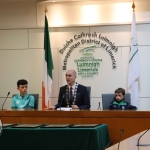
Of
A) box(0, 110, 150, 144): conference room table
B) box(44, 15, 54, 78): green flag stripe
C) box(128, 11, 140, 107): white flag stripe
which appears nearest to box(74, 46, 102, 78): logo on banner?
box(44, 15, 54, 78): green flag stripe

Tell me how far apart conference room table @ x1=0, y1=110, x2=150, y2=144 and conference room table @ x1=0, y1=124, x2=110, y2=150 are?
109cm

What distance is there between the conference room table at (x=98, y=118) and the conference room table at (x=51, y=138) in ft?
3.58

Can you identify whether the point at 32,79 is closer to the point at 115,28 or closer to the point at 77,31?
the point at 77,31

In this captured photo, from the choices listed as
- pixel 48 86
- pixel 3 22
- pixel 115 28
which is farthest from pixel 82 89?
pixel 3 22

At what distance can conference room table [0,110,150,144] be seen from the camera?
4586 mm

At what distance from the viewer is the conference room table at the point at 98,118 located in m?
4.59

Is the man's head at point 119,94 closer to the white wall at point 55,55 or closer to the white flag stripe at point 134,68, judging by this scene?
the white flag stripe at point 134,68

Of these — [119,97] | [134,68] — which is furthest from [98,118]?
[134,68]

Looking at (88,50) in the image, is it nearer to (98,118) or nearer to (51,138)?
(98,118)

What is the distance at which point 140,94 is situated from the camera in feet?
23.9

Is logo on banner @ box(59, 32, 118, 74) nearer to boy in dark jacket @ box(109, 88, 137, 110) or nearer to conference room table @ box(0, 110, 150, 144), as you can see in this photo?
boy in dark jacket @ box(109, 88, 137, 110)

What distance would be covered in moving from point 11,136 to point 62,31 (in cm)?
437

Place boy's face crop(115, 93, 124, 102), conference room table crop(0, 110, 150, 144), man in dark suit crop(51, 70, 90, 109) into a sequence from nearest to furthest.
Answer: conference room table crop(0, 110, 150, 144)
boy's face crop(115, 93, 124, 102)
man in dark suit crop(51, 70, 90, 109)

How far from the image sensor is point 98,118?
470cm
